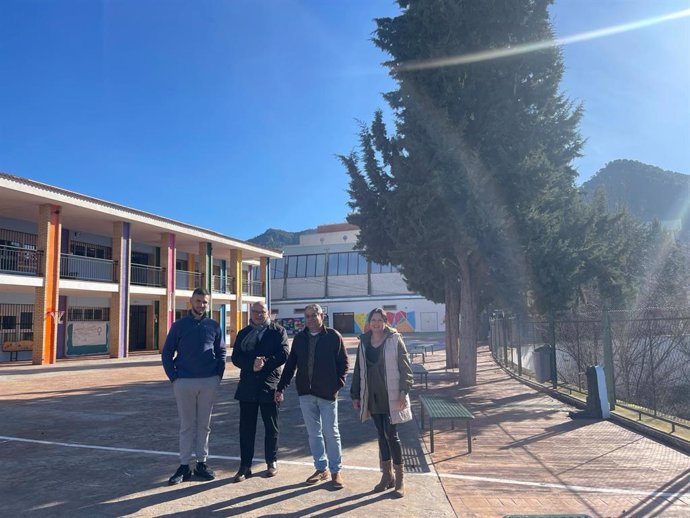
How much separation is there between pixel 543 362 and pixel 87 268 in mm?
19894

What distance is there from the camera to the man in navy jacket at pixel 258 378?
495 cm

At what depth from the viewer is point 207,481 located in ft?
16.1

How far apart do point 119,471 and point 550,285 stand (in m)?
8.96

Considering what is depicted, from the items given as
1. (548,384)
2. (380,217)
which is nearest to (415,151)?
(380,217)

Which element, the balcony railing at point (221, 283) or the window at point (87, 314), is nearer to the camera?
the window at point (87, 314)

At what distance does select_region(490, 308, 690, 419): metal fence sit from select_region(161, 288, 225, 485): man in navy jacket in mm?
6723

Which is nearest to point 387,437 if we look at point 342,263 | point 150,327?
point 150,327

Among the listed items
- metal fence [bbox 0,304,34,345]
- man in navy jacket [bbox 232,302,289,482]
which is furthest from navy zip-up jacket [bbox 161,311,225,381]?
metal fence [bbox 0,304,34,345]

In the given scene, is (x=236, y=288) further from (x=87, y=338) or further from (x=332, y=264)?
(x=332, y=264)

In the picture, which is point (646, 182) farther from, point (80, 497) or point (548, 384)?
point (80, 497)

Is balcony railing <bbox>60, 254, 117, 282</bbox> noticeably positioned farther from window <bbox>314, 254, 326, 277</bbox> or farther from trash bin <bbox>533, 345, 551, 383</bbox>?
window <bbox>314, 254, 326, 277</bbox>

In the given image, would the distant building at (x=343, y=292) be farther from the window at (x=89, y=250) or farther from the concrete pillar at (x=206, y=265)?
the window at (x=89, y=250)

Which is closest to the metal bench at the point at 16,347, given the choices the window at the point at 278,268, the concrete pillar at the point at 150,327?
the concrete pillar at the point at 150,327

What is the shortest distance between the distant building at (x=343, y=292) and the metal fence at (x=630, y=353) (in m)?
35.3
